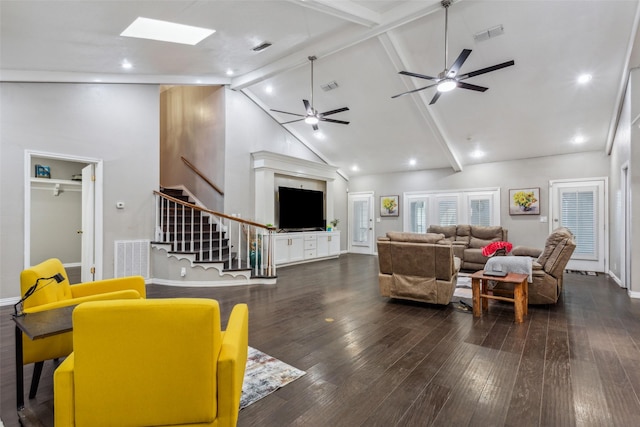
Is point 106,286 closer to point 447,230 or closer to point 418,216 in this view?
point 447,230

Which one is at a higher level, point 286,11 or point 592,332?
point 286,11

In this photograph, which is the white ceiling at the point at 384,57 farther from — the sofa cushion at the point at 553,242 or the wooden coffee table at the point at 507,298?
the wooden coffee table at the point at 507,298

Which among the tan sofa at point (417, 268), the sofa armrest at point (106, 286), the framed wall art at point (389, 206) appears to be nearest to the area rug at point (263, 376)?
the sofa armrest at point (106, 286)

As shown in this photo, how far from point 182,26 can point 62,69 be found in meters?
2.08

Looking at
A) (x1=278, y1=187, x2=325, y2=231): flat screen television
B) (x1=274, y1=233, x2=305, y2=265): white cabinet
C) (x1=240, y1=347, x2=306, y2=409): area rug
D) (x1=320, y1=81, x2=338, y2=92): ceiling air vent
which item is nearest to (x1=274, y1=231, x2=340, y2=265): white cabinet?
(x1=274, y1=233, x2=305, y2=265): white cabinet

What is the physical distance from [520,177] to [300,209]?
580 cm

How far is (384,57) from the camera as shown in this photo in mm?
5543

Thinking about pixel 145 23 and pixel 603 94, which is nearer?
pixel 145 23

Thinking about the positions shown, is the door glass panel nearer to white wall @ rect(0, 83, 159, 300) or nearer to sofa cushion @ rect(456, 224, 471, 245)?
sofa cushion @ rect(456, 224, 471, 245)

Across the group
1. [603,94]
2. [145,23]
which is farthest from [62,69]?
[603,94]

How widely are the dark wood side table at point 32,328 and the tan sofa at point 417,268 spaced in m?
3.61

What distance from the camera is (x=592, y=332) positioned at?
10.7 ft

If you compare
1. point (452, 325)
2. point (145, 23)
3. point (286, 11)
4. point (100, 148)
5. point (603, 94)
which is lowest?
point (452, 325)

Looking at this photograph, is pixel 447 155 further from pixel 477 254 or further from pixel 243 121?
pixel 243 121
